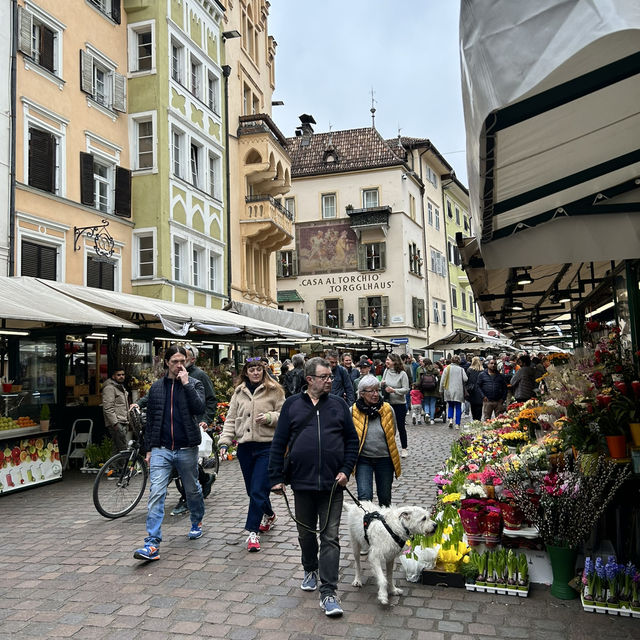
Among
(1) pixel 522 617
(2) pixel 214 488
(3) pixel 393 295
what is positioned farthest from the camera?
(3) pixel 393 295

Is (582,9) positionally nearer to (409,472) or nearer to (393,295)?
(409,472)

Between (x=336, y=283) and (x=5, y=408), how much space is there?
31.4m

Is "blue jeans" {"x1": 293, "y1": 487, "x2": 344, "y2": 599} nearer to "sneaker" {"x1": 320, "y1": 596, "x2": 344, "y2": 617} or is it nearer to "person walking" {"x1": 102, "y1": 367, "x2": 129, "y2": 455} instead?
"sneaker" {"x1": 320, "y1": 596, "x2": 344, "y2": 617}

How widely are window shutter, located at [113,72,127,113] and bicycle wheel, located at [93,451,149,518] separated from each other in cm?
1472

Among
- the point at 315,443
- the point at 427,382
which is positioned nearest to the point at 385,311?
the point at 427,382

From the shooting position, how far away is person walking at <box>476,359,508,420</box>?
49.2 feet

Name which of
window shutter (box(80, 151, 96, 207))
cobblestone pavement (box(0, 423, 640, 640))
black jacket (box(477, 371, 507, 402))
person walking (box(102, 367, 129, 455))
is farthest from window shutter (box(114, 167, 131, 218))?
cobblestone pavement (box(0, 423, 640, 640))

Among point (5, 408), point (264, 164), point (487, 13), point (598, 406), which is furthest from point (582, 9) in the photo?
point (264, 164)

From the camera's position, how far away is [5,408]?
1022 centimetres

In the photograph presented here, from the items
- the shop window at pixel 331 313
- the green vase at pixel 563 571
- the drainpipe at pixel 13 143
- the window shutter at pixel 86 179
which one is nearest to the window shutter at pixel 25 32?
the drainpipe at pixel 13 143

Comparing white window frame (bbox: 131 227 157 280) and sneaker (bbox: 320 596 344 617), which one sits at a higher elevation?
white window frame (bbox: 131 227 157 280)

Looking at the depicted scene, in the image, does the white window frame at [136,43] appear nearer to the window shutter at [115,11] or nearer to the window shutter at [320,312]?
the window shutter at [115,11]

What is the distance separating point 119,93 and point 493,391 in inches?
567

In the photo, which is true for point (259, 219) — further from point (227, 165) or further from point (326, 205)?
point (326, 205)
